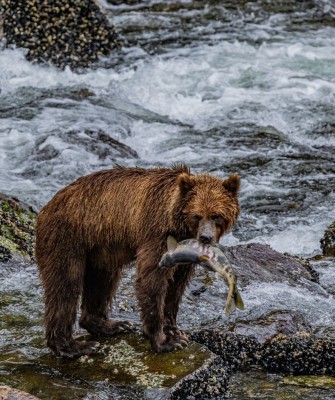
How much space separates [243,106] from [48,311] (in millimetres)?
8523

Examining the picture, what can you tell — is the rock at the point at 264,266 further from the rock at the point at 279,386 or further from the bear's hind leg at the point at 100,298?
the bear's hind leg at the point at 100,298

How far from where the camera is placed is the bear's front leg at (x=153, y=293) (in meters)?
5.72

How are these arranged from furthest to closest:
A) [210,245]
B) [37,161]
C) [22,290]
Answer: [37,161] < [22,290] < [210,245]

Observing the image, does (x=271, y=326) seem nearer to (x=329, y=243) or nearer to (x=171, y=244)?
(x=171, y=244)

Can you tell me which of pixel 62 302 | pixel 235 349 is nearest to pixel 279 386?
pixel 235 349

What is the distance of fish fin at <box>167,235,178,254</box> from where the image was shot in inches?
216

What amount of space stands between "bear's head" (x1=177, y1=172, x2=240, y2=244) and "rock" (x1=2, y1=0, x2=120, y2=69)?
9551mm

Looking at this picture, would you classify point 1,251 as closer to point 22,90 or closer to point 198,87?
point 22,90

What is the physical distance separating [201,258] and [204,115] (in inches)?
337

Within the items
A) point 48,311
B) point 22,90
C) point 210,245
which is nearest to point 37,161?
point 22,90

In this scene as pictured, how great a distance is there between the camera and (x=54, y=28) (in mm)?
14625

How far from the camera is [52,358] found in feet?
20.2

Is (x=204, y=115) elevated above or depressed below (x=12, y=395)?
below

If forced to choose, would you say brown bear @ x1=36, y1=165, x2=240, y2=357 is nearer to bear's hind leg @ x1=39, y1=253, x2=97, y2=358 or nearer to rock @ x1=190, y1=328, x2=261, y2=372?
→ bear's hind leg @ x1=39, y1=253, x2=97, y2=358
